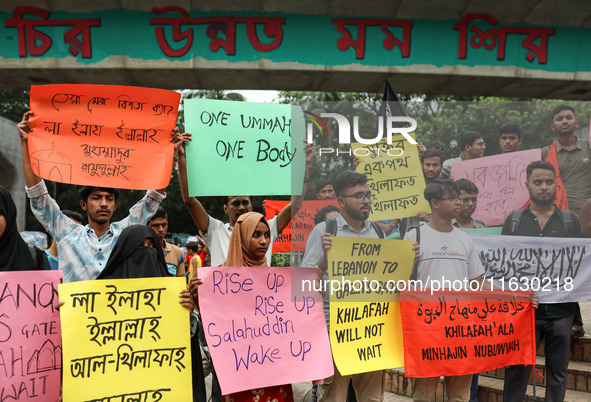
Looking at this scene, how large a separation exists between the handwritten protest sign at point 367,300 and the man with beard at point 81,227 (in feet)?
4.34

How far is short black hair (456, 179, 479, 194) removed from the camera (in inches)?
134

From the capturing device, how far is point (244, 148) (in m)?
3.45

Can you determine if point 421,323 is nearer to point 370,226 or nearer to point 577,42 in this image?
point 370,226

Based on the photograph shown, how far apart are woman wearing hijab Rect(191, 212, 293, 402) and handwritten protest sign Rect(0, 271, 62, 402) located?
83cm

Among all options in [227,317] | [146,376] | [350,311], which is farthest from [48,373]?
[350,311]

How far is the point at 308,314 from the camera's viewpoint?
3.12m

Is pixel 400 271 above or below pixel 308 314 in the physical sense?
above

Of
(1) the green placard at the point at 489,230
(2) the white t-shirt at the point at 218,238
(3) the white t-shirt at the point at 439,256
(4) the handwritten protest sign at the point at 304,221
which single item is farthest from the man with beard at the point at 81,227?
(1) the green placard at the point at 489,230

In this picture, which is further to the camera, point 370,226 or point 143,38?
point 143,38

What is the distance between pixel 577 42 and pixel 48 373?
25.5 feet

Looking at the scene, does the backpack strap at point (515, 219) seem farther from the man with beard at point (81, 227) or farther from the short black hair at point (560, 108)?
the man with beard at point (81, 227)

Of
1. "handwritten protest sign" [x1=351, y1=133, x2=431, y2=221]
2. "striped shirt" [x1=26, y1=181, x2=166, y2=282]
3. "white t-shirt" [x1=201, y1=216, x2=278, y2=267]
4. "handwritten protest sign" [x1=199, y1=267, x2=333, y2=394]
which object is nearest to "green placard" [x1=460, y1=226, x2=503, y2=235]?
"handwritten protest sign" [x1=351, y1=133, x2=431, y2=221]

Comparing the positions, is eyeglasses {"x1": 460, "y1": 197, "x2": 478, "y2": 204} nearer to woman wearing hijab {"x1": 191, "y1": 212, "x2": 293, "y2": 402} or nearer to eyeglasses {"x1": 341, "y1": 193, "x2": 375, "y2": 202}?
eyeglasses {"x1": 341, "y1": 193, "x2": 375, "y2": 202}

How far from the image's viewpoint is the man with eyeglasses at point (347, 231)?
3.20 metres
